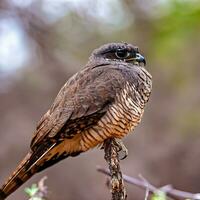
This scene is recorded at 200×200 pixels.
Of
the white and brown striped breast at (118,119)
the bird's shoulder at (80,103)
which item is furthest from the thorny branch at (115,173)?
the bird's shoulder at (80,103)

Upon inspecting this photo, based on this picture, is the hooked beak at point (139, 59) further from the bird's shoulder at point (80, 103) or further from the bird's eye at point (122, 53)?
the bird's shoulder at point (80, 103)

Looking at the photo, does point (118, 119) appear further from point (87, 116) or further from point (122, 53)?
A: point (122, 53)

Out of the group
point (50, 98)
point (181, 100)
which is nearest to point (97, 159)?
point (50, 98)

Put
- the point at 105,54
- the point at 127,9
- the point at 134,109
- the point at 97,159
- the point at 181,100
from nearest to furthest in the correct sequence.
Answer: the point at 134,109
the point at 105,54
the point at 97,159
the point at 127,9
the point at 181,100

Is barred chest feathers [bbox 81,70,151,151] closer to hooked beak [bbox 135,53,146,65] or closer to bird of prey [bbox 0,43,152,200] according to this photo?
bird of prey [bbox 0,43,152,200]

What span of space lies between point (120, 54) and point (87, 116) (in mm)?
564

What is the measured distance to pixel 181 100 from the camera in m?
10.6

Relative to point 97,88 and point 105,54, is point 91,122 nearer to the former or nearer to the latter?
point 97,88

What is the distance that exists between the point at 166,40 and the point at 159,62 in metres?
0.54

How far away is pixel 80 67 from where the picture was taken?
10.3 metres

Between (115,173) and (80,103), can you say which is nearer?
(115,173)

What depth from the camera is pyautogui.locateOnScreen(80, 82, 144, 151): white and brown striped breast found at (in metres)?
4.39

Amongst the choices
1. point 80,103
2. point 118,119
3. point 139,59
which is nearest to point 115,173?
point 118,119

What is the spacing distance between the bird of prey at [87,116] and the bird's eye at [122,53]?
131mm
